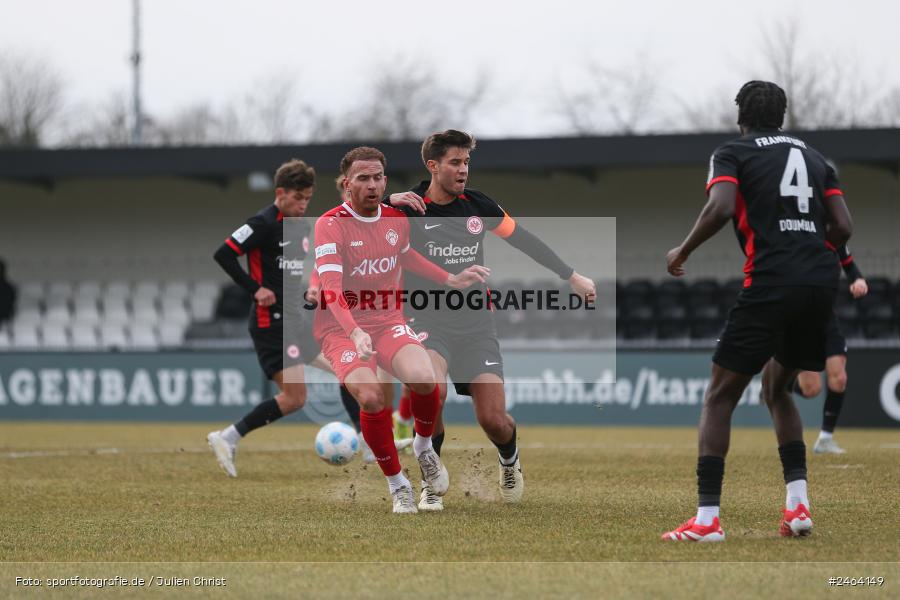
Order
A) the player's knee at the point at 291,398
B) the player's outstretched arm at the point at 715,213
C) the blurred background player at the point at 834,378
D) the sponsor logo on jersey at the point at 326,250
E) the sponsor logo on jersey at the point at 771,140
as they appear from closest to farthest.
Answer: the player's outstretched arm at the point at 715,213, the sponsor logo on jersey at the point at 771,140, the blurred background player at the point at 834,378, the sponsor logo on jersey at the point at 326,250, the player's knee at the point at 291,398

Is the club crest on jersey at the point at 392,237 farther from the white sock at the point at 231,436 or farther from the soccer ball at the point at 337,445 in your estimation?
the white sock at the point at 231,436

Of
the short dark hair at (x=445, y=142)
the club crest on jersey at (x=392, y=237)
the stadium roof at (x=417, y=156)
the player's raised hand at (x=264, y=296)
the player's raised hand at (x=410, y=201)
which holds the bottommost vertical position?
the player's raised hand at (x=264, y=296)

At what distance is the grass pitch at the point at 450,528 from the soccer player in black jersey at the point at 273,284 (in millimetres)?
460

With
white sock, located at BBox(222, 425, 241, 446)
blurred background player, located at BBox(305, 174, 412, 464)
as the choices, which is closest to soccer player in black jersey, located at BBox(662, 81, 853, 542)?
blurred background player, located at BBox(305, 174, 412, 464)

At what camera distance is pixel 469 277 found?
26.1 feet

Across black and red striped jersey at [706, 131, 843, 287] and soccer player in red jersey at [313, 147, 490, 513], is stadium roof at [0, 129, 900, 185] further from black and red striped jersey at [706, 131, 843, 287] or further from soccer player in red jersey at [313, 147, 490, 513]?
black and red striped jersey at [706, 131, 843, 287]

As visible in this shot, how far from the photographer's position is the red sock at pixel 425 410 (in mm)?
7977

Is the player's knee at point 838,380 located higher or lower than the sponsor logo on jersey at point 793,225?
lower

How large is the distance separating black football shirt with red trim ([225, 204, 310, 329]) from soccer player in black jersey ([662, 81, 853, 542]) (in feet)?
16.7

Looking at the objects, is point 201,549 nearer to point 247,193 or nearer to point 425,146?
point 425,146

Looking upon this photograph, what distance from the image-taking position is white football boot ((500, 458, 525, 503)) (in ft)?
26.9

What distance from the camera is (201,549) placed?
6312 mm

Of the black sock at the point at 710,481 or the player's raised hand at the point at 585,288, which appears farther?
the player's raised hand at the point at 585,288

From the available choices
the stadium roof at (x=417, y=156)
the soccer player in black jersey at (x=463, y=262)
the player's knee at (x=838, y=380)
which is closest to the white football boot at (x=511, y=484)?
the soccer player in black jersey at (x=463, y=262)
